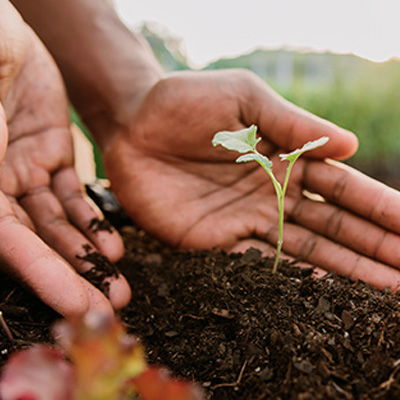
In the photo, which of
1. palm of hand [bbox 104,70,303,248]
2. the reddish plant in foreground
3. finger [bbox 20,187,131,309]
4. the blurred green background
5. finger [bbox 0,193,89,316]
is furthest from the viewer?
the blurred green background

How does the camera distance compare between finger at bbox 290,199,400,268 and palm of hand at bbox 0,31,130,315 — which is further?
finger at bbox 290,199,400,268

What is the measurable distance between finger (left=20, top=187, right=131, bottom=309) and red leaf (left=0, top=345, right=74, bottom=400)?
0.72 m

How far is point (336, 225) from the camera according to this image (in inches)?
55.7

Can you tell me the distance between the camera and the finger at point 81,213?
1334 millimetres

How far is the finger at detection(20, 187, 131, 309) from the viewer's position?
119cm

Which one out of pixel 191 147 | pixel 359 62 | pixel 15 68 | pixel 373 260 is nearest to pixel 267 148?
pixel 191 147

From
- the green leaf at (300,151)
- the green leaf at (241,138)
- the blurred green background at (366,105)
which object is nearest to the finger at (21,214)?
the green leaf at (241,138)

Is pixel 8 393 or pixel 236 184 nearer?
pixel 8 393

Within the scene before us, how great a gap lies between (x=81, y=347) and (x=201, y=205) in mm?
1231

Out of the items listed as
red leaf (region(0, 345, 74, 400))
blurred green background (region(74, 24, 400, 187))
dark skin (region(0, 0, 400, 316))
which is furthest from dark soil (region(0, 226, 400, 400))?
blurred green background (region(74, 24, 400, 187))

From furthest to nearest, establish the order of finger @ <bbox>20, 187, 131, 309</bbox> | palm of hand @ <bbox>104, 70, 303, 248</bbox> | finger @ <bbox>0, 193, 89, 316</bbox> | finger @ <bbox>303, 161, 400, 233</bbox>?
1. palm of hand @ <bbox>104, 70, 303, 248</bbox>
2. finger @ <bbox>303, 161, 400, 233</bbox>
3. finger @ <bbox>20, 187, 131, 309</bbox>
4. finger @ <bbox>0, 193, 89, 316</bbox>

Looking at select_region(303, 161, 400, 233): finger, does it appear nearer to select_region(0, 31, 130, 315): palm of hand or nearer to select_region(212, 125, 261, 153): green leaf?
select_region(212, 125, 261, 153): green leaf

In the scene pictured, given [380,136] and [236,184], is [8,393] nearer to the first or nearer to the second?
[236,184]

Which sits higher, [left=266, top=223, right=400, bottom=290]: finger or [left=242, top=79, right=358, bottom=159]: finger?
[left=242, top=79, right=358, bottom=159]: finger
